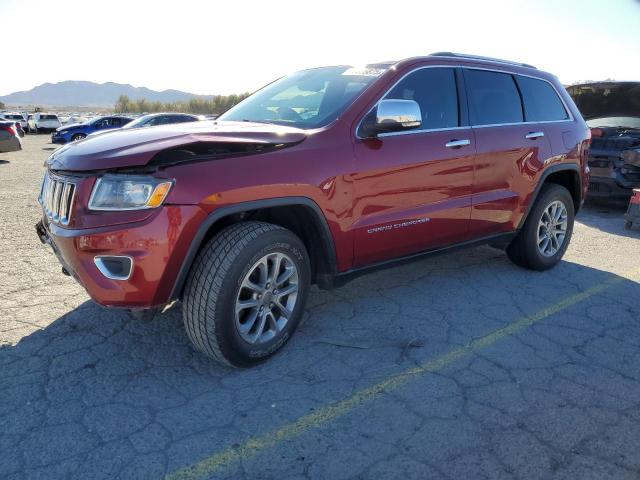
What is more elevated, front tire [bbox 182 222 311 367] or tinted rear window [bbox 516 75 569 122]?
tinted rear window [bbox 516 75 569 122]

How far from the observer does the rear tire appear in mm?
4930

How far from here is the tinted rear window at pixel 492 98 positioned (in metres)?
4.29

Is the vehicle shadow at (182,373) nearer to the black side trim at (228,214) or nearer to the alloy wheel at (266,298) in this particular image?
the alloy wheel at (266,298)

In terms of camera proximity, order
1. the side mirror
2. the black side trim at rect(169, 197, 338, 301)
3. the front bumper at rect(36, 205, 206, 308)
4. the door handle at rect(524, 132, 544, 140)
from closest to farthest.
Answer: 1. the front bumper at rect(36, 205, 206, 308)
2. the black side trim at rect(169, 197, 338, 301)
3. the side mirror
4. the door handle at rect(524, 132, 544, 140)

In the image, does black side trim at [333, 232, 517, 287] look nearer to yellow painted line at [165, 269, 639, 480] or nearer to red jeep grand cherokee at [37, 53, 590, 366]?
red jeep grand cherokee at [37, 53, 590, 366]

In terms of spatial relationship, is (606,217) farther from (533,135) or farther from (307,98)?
(307,98)

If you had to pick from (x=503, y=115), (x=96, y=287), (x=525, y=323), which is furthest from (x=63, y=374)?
(x=503, y=115)

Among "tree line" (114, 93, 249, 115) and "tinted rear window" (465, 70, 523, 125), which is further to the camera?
"tree line" (114, 93, 249, 115)

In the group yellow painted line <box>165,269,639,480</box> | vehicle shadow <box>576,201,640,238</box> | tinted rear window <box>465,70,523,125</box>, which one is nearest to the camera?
yellow painted line <box>165,269,639,480</box>

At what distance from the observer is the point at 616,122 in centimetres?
839

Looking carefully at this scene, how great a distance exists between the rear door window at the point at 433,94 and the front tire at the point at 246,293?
147 centimetres

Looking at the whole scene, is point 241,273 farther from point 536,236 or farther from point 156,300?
point 536,236

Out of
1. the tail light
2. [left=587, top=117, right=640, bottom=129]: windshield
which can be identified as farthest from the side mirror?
the tail light

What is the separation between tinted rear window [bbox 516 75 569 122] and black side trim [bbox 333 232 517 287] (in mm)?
1113
